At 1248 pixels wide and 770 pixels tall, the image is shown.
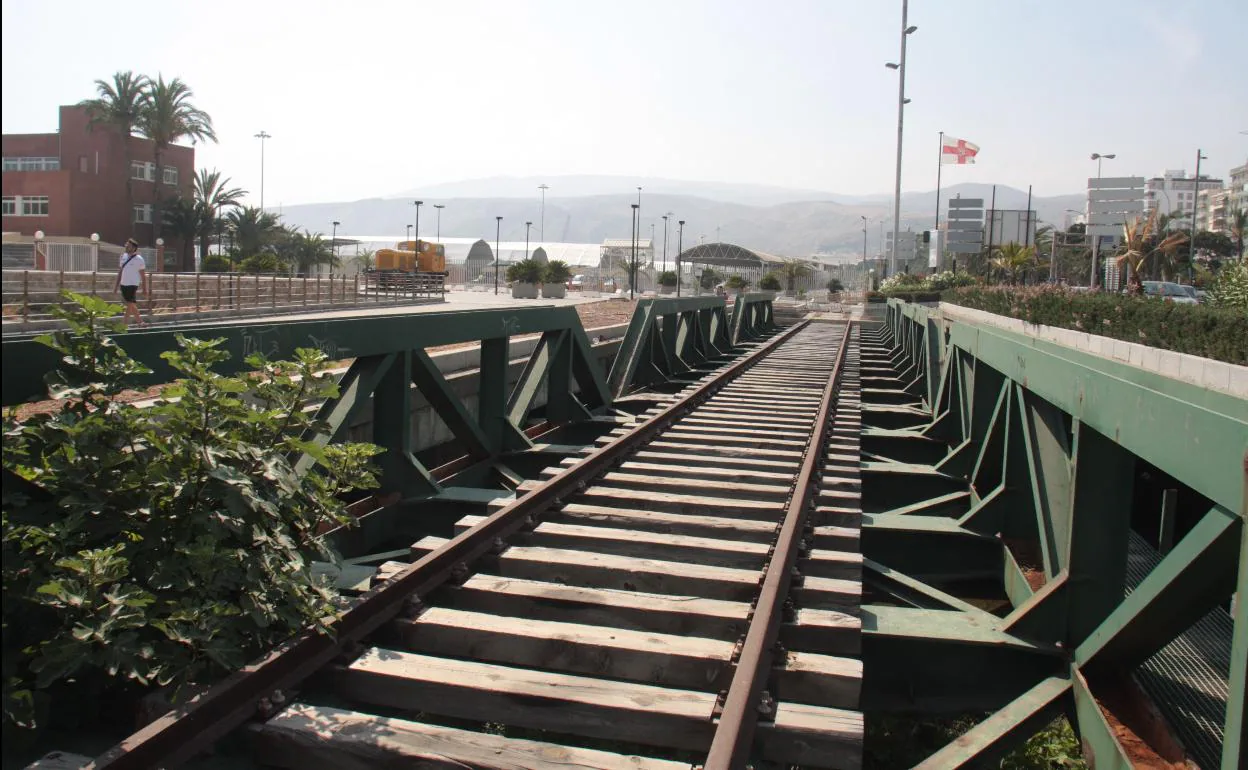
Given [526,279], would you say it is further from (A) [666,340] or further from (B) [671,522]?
(B) [671,522]

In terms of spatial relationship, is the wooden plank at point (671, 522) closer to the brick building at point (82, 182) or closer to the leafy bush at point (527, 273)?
the leafy bush at point (527, 273)

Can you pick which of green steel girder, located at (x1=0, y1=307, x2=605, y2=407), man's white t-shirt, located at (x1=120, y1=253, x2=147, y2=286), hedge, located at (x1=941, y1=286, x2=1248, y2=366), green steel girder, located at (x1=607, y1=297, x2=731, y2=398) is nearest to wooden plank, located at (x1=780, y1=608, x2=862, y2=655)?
green steel girder, located at (x1=0, y1=307, x2=605, y2=407)

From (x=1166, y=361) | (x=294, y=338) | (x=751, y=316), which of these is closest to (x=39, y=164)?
(x=751, y=316)

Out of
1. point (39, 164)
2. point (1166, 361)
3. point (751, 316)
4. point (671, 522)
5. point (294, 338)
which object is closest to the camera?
point (294, 338)

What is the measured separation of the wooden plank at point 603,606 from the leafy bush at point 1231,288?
1150 cm

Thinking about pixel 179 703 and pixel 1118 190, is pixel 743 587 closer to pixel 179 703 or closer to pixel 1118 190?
pixel 179 703

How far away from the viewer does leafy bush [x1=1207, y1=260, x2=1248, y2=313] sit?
14375 millimetres

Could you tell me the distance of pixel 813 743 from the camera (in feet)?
12.1

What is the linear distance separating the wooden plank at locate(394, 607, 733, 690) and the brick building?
67430 millimetres

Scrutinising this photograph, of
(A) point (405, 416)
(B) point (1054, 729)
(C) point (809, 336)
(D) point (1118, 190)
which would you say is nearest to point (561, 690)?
(B) point (1054, 729)

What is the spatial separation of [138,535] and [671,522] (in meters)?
3.19

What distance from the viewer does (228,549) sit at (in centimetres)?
398

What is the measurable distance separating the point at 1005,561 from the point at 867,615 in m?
2.03

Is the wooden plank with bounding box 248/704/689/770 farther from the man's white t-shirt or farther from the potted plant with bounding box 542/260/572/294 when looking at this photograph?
the potted plant with bounding box 542/260/572/294
